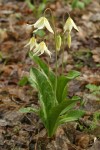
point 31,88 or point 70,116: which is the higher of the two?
point 70,116

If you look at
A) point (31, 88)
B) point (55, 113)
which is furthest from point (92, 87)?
point (55, 113)

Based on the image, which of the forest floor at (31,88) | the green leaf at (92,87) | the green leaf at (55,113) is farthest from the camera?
the green leaf at (92,87)

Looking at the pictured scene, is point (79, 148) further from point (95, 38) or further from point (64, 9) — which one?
point (64, 9)

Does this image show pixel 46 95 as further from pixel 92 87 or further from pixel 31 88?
pixel 31 88

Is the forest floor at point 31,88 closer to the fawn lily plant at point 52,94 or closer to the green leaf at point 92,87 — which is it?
the green leaf at point 92,87

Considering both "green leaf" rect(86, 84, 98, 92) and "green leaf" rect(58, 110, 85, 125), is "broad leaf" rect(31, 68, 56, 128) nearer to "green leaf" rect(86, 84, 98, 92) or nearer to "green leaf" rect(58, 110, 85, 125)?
"green leaf" rect(58, 110, 85, 125)

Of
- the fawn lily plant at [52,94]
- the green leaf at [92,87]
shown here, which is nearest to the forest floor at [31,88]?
the green leaf at [92,87]
